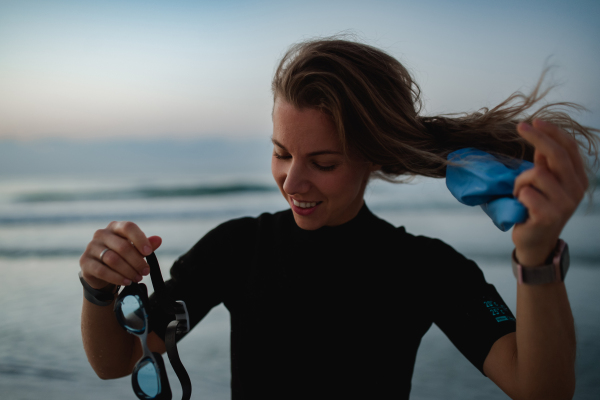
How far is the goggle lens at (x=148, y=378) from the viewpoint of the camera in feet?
3.71

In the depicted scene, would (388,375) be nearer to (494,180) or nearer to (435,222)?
(494,180)

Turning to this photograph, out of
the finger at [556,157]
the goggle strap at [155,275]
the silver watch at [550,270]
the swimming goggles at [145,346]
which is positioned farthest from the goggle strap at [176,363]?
the finger at [556,157]

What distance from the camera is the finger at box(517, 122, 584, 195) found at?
835 mm

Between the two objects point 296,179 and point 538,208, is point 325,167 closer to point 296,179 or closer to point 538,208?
point 296,179

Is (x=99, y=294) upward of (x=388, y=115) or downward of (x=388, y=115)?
downward

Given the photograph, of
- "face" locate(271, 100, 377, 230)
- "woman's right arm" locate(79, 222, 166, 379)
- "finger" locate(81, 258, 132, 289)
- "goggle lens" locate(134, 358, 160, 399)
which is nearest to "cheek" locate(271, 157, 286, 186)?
"face" locate(271, 100, 377, 230)

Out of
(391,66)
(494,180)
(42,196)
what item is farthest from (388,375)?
(42,196)

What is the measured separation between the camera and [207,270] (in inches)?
65.0

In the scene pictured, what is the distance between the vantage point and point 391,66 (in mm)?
1491

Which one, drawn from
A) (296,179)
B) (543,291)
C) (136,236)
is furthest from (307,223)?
(543,291)

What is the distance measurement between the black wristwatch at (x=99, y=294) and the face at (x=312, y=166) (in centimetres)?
61

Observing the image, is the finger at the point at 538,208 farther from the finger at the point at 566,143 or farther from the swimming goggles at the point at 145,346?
the swimming goggles at the point at 145,346

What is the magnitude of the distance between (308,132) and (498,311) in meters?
0.81

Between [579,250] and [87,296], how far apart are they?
21.0 feet
